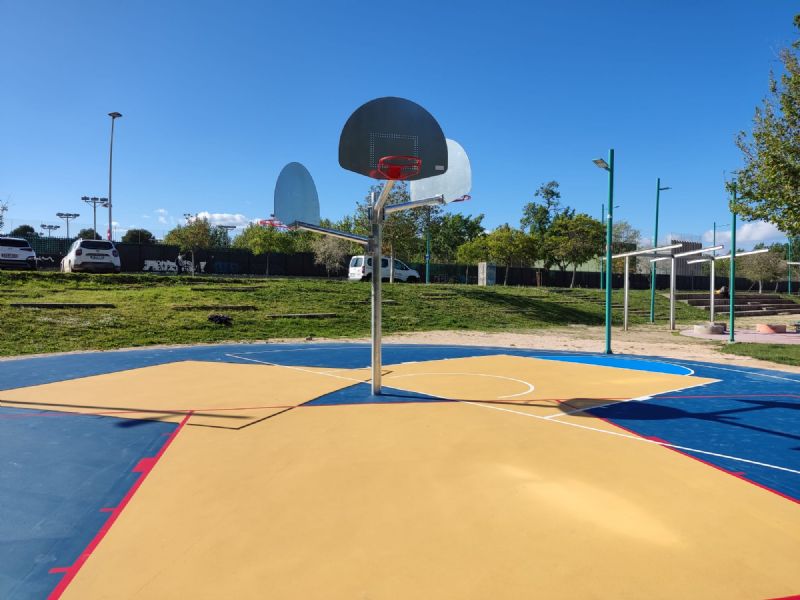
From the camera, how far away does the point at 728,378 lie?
9406 millimetres

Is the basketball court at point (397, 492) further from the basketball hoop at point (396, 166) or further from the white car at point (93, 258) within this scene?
the white car at point (93, 258)

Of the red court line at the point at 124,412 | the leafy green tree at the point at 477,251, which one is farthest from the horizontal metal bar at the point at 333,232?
the leafy green tree at the point at 477,251

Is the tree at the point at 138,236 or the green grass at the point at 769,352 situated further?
the tree at the point at 138,236

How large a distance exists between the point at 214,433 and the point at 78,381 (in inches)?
176

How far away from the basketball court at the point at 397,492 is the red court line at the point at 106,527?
0.05ft

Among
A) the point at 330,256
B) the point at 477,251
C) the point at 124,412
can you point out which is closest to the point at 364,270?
the point at 330,256

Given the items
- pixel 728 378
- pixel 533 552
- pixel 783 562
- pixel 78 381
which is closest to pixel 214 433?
pixel 533 552

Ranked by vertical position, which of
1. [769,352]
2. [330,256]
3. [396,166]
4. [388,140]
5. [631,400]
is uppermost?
[330,256]

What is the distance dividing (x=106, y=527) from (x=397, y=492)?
2.06 m

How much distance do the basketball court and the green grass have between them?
5.13 metres

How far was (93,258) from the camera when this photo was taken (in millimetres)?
21828

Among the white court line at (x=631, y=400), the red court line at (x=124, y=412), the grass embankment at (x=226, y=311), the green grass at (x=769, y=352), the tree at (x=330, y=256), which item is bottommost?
the red court line at (x=124, y=412)

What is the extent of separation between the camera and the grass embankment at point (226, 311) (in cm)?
1441

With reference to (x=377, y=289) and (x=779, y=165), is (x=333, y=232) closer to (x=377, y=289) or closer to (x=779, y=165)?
(x=377, y=289)
